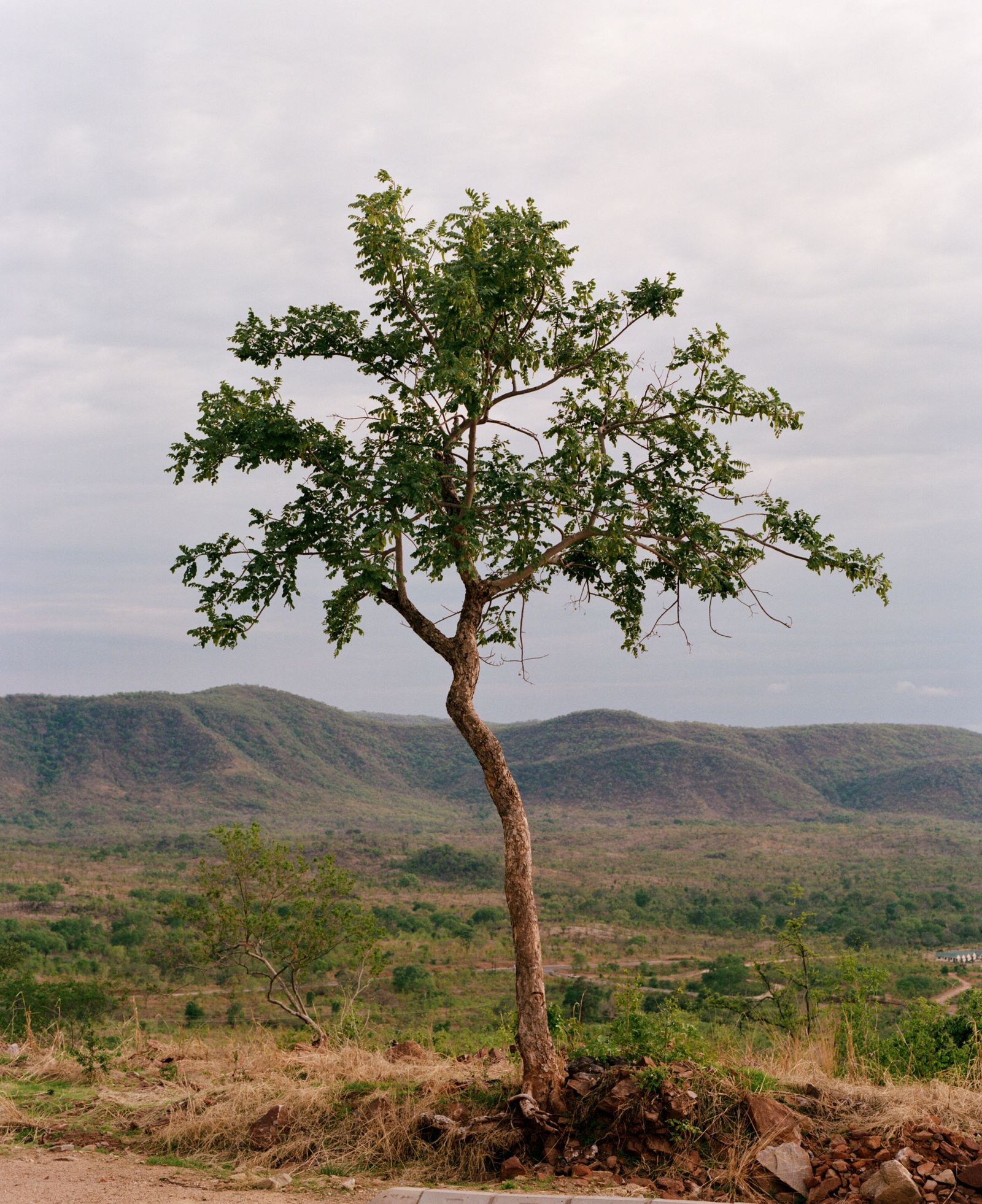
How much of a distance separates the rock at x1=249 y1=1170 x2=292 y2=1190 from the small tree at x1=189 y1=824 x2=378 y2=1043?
20.8 feet

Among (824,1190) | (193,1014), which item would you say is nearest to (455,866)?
(193,1014)

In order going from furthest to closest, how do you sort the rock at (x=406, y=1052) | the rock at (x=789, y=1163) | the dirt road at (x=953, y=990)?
the dirt road at (x=953, y=990)
the rock at (x=406, y=1052)
the rock at (x=789, y=1163)

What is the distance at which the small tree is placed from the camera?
1266 centimetres

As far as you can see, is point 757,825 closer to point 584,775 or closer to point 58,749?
point 584,775

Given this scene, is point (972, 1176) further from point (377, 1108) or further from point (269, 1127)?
point (269, 1127)

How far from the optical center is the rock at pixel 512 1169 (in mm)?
6102

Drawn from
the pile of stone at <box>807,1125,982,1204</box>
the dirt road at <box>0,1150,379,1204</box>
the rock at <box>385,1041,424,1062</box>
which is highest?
the pile of stone at <box>807,1125,982,1204</box>

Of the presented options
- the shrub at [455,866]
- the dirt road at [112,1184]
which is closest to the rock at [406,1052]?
the dirt road at [112,1184]

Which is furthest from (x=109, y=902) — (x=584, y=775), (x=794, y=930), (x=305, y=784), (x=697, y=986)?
(x=584, y=775)

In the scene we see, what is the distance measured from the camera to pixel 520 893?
700cm

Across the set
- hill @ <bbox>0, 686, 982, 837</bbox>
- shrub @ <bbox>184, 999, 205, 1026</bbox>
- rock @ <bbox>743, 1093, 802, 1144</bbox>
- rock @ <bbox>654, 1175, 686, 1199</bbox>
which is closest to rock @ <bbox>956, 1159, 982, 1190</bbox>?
rock @ <bbox>743, 1093, 802, 1144</bbox>

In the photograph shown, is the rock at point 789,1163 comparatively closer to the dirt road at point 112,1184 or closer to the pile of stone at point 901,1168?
the pile of stone at point 901,1168

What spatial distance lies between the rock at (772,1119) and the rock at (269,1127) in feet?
10.5

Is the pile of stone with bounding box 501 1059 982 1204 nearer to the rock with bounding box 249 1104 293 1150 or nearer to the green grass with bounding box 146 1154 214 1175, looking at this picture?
the rock with bounding box 249 1104 293 1150
